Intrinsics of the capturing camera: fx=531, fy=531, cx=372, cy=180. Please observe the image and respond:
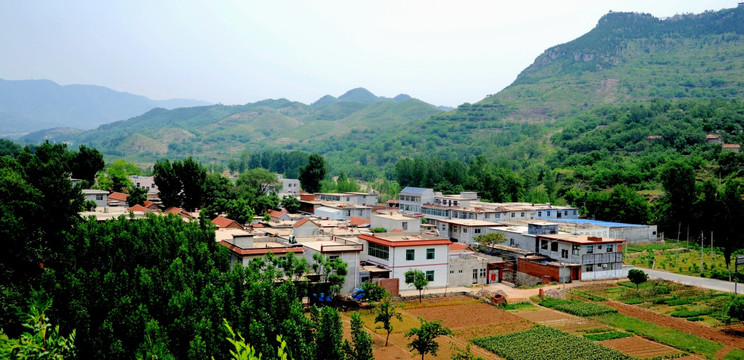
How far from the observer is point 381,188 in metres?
84.0

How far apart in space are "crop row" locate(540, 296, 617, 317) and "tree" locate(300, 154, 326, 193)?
4174 cm

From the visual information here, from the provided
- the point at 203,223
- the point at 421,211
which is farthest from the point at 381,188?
the point at 203,223

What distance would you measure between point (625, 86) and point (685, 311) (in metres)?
141

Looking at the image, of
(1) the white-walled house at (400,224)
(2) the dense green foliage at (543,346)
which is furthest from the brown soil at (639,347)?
(1) the white-walled house at (400,224)

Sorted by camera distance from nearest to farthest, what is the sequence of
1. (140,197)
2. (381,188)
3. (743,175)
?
(140,197), (743,175), (381,188)

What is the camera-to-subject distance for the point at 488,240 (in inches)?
→ 1473

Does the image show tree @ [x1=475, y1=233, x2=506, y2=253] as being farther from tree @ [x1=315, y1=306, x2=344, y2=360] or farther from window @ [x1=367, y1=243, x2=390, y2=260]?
tree @ [x1=315, y1=306, x2=344, y2=360]

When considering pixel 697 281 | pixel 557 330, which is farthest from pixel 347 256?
pixel 697 281

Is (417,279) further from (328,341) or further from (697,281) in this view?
(697,281)

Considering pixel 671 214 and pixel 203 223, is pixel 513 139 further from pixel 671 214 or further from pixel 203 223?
pixel 203 223

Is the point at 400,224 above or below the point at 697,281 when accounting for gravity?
above

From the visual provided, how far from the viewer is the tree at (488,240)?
123 feet

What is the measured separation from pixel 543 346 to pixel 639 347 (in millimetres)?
4022

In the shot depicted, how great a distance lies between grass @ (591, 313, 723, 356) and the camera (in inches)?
844
